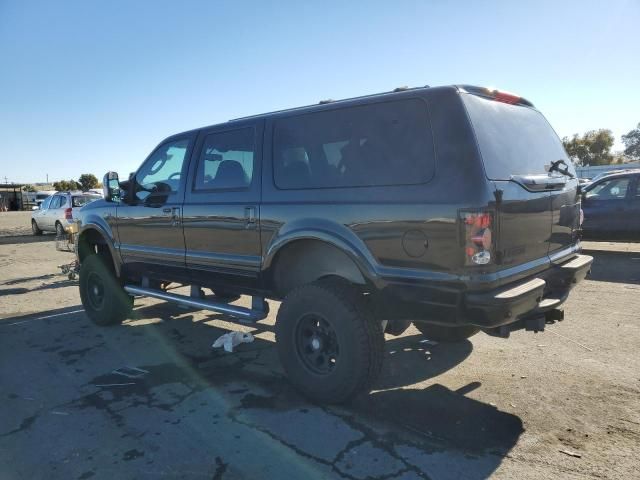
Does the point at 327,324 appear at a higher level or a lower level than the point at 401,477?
higher

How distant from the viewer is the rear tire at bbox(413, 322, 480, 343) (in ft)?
14.1

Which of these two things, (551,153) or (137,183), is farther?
(137,183)

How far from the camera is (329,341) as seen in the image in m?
3.44

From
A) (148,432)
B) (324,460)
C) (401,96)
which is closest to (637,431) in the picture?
(324,460)

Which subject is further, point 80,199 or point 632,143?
point 632,143

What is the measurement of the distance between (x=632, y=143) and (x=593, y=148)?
32.5 meters

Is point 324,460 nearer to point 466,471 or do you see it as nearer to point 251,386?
point 466,471

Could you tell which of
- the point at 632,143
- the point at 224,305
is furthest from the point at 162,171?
the point at 632,143

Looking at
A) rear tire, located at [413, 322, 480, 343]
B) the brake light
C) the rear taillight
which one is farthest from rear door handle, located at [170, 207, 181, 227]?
the brake light

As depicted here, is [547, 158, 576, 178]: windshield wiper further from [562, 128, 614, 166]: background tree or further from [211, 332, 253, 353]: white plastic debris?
[562, 128, 614, 166]: background tree

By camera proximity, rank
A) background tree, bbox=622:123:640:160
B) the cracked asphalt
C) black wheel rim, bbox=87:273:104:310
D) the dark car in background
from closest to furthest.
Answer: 1. the cracked asphalt
2. black wheel rim, bbox=87:273:104:310
3. the dark car in background
4. background tree, bbox=622:123:640:160

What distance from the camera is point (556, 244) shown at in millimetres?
3520

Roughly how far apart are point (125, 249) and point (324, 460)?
12.0 ft

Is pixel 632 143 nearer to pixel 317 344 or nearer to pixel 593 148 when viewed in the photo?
pixel 593 148
